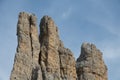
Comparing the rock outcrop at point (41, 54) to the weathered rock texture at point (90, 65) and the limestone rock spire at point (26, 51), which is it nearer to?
the limestone rock spire at point (26, 51)

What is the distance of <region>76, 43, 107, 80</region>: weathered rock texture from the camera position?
239ft

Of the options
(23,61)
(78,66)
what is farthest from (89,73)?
(23,61)

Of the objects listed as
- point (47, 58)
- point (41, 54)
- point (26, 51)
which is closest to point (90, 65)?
point (47, 58)

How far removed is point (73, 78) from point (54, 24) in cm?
801

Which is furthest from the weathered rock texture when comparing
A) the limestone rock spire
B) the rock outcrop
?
the limestone rock spire

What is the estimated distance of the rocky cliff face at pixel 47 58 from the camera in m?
65.9

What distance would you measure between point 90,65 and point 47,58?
306 inches

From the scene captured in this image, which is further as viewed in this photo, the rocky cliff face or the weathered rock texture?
the weathered rock texture

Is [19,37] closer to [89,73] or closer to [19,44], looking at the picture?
[19,44]

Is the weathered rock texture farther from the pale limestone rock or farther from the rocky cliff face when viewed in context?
the pale limestone rock

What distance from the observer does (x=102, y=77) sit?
73.5 m

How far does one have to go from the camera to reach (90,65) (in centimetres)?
7362

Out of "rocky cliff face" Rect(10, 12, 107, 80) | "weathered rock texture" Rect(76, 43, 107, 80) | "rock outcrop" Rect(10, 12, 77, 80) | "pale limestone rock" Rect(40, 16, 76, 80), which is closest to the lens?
"rock outcrop" Rect(10, 12, 77, 80)

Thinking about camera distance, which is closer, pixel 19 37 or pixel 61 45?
pixel 19 37
